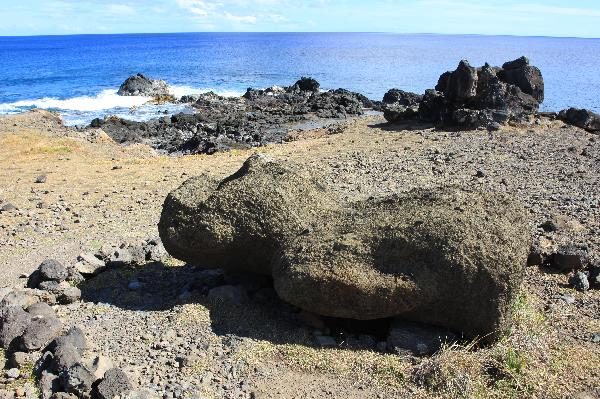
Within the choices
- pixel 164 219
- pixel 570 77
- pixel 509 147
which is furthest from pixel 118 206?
pixel 570 77

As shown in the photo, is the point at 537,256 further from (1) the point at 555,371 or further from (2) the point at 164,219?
(2) the point at 164,219

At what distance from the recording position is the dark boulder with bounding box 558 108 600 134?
22.6 metres

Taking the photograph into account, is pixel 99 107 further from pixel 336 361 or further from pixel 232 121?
pixel 336 361

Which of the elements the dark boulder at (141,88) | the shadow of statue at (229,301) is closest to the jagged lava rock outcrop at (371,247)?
the shadow of statue at (229,301)

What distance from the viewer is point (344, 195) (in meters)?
12.8

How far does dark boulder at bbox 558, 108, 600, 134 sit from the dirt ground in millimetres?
1049

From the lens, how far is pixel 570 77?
205 ft

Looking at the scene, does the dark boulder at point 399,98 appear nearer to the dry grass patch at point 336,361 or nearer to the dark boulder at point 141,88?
the dark boulder at point 141,88

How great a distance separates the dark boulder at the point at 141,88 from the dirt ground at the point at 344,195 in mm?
25949

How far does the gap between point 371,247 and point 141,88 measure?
44726 mm

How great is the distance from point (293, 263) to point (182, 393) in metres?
1.81

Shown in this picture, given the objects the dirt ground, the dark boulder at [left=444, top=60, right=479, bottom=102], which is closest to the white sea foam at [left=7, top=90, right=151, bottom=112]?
the dirt ground

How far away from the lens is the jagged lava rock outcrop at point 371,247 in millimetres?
6039

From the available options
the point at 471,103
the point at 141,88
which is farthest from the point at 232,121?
the point at 141,88
